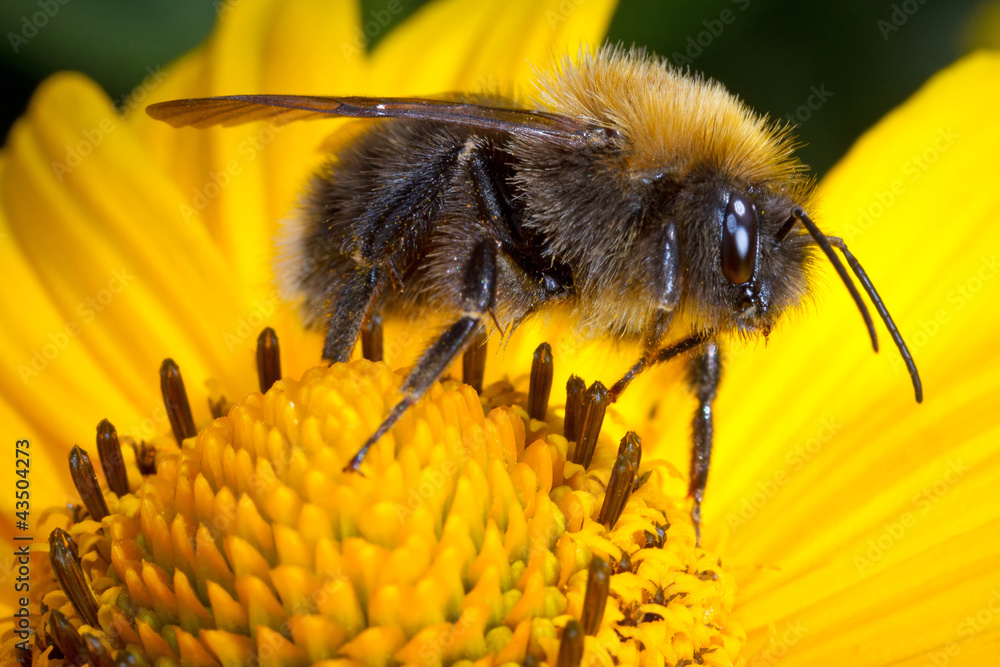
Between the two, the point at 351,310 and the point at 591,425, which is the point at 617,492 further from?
the point at 351,310

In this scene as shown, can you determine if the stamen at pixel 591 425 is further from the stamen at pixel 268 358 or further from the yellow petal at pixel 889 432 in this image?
the stamen at pixel 268 358

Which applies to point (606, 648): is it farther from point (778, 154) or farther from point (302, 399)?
point (778, 154)

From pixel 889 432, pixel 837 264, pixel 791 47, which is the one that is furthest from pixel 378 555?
pixel 791 47

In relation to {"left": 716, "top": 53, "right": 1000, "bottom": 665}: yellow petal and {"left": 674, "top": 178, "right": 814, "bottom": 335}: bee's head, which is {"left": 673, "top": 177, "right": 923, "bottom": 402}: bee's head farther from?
{"left": 716, "top": 53, "right": 1000, "bottom": 665}: yellow petal

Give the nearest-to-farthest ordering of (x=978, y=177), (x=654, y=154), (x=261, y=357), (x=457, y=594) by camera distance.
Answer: (x=457, y=594) → (x=654, y=154) → (x=261, y=357) → (x=978, y=177)

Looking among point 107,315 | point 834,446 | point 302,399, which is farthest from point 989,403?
point 107,315

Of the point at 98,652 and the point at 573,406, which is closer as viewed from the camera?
the point at 98,652
